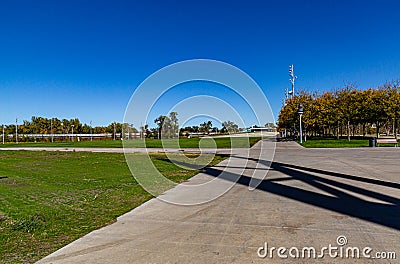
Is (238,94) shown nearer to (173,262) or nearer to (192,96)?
(192,96)

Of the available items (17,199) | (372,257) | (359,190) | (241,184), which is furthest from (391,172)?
(17,199)

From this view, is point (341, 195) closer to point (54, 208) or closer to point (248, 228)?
point (248, 228)

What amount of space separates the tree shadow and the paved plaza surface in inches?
0.7

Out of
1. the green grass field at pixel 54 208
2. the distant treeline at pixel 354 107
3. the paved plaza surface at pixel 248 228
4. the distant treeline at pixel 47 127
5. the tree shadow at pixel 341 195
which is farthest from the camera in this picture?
the distant treeline at pixel 47 127

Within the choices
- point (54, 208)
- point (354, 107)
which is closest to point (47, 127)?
point (354, 107)

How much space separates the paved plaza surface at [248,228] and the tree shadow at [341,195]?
0.06ft

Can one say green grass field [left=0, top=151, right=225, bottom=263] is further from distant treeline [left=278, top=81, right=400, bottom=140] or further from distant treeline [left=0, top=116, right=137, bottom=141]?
distant treeline [left=0, top=116, right=137, bottom=141]

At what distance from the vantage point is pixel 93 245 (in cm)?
437

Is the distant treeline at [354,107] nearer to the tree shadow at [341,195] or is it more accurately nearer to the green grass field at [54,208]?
the tree shadow at [341,195]

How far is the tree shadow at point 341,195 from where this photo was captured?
229 inches

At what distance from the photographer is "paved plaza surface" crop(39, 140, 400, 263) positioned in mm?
3986

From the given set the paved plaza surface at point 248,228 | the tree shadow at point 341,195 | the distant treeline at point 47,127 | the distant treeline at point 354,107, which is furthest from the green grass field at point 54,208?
the distant treeline at point 47,127

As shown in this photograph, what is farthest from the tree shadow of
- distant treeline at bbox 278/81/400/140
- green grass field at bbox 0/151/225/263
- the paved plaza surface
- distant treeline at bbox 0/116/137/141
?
distant treeline at bbox 0/116/137/141

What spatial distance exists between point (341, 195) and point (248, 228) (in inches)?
144
